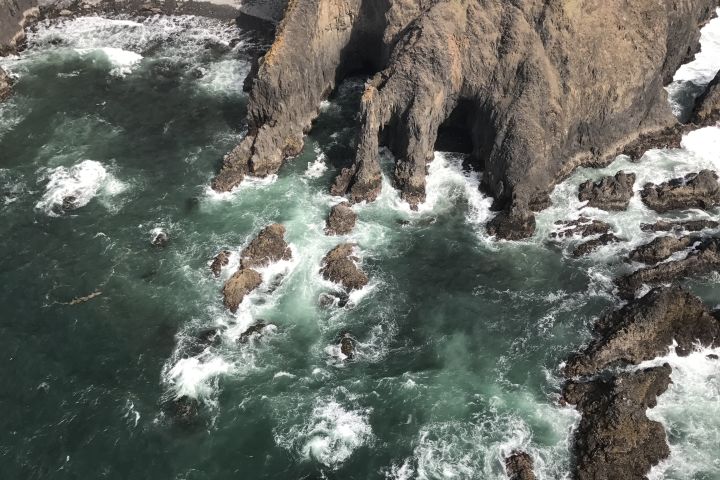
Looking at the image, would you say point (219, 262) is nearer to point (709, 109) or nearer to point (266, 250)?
point (266, 250)

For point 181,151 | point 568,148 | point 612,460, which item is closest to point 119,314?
point 181,151

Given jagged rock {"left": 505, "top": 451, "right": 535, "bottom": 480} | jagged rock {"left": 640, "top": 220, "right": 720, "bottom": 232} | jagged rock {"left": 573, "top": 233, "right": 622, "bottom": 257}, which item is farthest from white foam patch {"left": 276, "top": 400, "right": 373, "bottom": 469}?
jagged rock {"left": 640, "top": 220, "right": 720, "bottom": 232}

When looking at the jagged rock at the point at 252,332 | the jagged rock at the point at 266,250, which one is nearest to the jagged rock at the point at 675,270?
the jagged rock at the point at 266,250

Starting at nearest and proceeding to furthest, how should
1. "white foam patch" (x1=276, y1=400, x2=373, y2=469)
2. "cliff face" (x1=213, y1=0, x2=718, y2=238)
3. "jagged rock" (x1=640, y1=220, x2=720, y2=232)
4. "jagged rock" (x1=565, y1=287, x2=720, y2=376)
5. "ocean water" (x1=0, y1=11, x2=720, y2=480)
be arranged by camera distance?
1. "white foam patch" (x1=276, y1=400, x2=373, y2=469)
2. "ocean water" (x1=0, y1=11, x2=720, y2=480)
3. "jagged rock" (x1=565, y1=287, x2=720, y2=376)
4. "jagged rock" (x1=640, y1=220, x2=720, y2=232)
5. "cliff face" (x1=213, y1=0, x2=718, y2=238)

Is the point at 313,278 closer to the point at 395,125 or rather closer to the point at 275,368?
the point at 275,368

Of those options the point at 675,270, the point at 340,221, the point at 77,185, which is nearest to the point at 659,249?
the point at 675,270

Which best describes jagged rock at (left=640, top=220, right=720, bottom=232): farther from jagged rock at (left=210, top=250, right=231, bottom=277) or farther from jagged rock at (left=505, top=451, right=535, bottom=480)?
jagged rock at (left=210, top=250, right=231, bottom=277)
